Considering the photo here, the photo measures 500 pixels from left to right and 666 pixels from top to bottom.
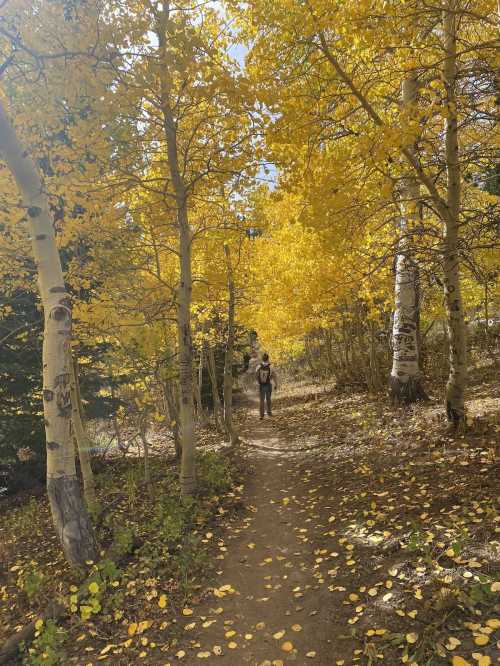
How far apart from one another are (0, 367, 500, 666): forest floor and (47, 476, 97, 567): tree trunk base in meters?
0.33

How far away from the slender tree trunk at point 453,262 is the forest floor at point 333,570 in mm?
460

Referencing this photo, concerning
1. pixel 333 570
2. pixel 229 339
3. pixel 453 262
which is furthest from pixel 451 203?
pixel 229 339

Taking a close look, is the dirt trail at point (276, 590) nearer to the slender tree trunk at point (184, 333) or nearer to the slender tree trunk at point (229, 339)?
the slender tree trunk at point (184, 333)

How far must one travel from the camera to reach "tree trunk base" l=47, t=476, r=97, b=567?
4.20 meters

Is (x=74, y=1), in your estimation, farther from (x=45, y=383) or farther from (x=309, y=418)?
(x=309, y=418)

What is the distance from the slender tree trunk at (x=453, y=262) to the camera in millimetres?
4965

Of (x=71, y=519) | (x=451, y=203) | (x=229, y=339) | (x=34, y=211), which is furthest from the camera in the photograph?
(x=229, y=339)

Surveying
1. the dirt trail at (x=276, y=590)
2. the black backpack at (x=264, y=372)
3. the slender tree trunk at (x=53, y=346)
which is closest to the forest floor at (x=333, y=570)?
the dirt trail at (x=276, y=590)

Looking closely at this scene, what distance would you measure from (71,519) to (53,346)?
1820 millimetres

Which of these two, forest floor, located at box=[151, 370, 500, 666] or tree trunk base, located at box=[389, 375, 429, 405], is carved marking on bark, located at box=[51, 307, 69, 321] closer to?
forest floor, located at box=[151, 370, 500, 666]

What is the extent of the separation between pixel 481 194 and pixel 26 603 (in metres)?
12.1

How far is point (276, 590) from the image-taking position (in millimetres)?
3902

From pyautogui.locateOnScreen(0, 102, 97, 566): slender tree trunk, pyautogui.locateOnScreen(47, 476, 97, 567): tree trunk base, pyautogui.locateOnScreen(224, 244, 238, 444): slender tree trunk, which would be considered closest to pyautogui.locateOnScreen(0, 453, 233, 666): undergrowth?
pyautogui.locateOnScreen(47, 476, 97, 567): tree trunk base

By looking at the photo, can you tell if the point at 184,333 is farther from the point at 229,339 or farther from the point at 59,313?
the point at 229,339
